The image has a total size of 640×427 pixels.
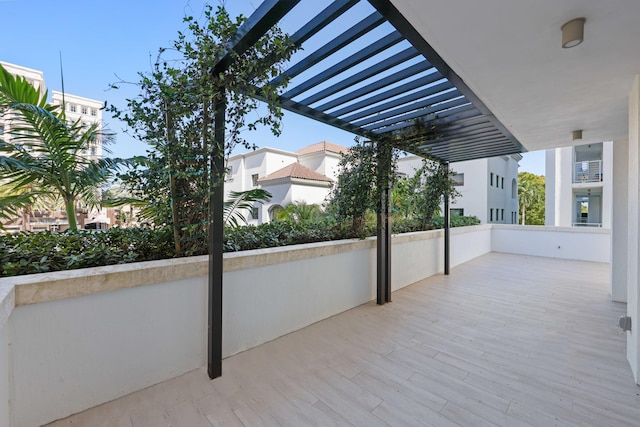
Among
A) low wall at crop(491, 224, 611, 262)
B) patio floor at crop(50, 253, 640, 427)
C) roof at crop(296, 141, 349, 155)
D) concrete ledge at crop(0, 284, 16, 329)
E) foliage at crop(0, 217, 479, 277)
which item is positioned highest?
roof at crop(296, 141, 349, 155)

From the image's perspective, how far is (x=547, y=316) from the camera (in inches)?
142

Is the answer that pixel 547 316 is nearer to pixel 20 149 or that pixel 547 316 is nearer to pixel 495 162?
pixel 20 149

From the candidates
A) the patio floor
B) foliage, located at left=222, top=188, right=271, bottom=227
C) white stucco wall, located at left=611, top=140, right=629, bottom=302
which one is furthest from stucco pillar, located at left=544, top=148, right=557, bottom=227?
foliage, located at left=222, top=188, right=271, bottom=227

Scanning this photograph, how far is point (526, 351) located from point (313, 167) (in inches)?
485

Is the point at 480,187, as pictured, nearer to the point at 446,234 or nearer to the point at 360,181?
the point at 446,234

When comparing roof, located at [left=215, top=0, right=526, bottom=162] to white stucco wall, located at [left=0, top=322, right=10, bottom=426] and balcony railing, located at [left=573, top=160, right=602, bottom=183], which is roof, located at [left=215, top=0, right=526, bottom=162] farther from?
balcony railing, located at [left=573, top=160, right=602, bottom=183]

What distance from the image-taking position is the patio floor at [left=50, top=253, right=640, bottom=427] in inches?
72.7

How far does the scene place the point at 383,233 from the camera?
4078 millimetres

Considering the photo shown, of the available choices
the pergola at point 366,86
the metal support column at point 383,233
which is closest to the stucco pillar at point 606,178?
the pergola at point 366,86

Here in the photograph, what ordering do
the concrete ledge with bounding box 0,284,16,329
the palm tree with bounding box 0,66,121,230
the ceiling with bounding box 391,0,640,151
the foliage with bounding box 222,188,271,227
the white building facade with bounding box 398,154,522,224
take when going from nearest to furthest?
the concrete ledge with bounding box 0,284,16,329 < the ceiling with bounding box 391,0,640,151 < the palm tree with bounding box 0,66,121,230 < the foliage with bounding box 222,188,271,227 < the white building facade with bounding box 398,154,522,224

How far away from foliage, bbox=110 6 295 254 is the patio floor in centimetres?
119

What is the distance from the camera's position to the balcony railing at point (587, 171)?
1079 centimetres

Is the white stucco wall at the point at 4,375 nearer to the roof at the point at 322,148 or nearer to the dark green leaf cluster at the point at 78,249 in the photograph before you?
the dark green leaf cluster at the point at 78,249

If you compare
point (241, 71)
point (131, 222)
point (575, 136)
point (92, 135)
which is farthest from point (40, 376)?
point (575, 136)
